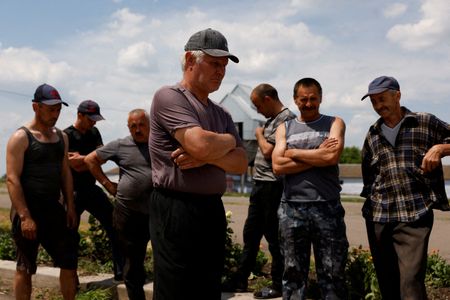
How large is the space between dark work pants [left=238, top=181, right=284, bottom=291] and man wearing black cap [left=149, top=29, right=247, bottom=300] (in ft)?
7.10

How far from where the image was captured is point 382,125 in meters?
4.55

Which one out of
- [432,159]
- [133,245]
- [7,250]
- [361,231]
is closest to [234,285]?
[133,245]

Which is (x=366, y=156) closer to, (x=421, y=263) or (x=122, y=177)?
(x=421, y=263)

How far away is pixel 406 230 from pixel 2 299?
410 centimetres

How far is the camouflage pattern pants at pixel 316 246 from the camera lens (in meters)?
4.47

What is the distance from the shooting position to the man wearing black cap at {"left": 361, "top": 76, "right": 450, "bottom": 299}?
4219 mm

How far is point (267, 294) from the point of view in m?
5.21

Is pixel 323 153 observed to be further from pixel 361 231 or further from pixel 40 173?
pixel 361 231

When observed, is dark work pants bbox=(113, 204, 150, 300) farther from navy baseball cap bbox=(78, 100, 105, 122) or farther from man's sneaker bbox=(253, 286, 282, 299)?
navy baseball cap bbox=(78, 100, 105, 122)

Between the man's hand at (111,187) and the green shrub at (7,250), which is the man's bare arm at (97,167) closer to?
the man's hand at (111,187)

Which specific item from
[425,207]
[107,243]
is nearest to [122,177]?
[107,243]

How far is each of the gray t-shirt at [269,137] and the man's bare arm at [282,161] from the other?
1.39ft

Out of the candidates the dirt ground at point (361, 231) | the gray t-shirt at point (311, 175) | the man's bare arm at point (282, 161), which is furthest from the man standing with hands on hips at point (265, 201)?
the dirt ground at point (361, 231)

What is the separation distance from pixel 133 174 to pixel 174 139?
2.22 metres
